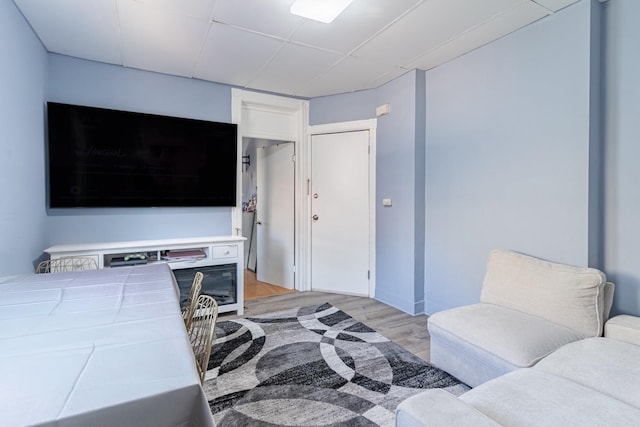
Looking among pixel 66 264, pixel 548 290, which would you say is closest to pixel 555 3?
pixel 548 290

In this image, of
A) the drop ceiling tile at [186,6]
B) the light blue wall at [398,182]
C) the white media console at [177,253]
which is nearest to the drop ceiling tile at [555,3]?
the light blue wall at [398,182]

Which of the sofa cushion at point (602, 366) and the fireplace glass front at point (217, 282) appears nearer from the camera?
the sofa cushion at point (602, 366)

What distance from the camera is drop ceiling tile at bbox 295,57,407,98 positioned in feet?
10.4

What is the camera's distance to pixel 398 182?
11.5 ft

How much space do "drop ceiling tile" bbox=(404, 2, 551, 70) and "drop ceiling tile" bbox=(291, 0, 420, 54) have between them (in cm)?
69

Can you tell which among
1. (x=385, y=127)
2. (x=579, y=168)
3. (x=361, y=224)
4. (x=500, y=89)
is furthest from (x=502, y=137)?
(x=361, y=224)

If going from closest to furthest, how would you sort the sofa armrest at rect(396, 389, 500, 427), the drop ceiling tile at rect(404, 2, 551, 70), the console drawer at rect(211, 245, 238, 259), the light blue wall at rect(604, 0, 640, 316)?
the sofa armrest at rect(396, 389, 500, 427) < the light blue wall at rect(604, 0, 640, 316) < the drop ceiling tile at rect(404, 2, 551, 70) < the console drawer at rect(211, 245, 238, 259)

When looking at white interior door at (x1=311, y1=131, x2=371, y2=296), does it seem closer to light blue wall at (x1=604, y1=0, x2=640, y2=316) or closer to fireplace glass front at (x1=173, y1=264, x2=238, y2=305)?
fireplace glass front at (x1=173, y1=264, x2=238, y2=305)

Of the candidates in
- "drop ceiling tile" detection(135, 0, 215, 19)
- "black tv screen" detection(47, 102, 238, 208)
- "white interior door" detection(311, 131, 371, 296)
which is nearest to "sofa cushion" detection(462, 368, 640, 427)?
"white interior door" detection(311, 131, 371, 296)

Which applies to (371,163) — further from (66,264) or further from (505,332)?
(66,264)

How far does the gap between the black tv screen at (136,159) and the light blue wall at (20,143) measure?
171 millimetres

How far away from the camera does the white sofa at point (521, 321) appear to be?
1747 mm

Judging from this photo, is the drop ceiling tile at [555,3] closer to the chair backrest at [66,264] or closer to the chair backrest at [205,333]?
the chair backrest at [205,333]

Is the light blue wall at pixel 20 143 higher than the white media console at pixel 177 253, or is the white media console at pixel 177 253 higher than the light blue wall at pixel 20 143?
the light blue wall at pixel 20 143
